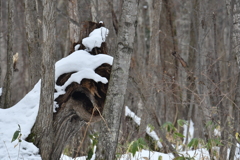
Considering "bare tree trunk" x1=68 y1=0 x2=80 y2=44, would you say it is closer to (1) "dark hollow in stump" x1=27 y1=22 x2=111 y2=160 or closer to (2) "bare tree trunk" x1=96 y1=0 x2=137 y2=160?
(1) "dark hollow in stump" x1=27 y1=22 x2=111 y2=160

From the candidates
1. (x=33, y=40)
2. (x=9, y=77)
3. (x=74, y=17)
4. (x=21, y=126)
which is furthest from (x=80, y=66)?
(x=74, y=17)

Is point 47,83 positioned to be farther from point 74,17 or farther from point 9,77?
point 74,17

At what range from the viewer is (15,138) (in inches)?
144

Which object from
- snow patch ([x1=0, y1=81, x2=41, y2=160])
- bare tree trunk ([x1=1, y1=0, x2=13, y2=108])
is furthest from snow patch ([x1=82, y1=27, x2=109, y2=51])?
bare tree trunk ([x1=1, y1=0, x2=13, y2=108])

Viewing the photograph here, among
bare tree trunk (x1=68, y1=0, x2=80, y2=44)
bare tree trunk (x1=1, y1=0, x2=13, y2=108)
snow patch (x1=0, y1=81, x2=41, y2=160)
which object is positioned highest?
bare tree trunk (x1=68, y1=0, x2=80, y2=44)

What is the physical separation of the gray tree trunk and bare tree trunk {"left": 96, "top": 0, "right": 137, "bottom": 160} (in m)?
0.62

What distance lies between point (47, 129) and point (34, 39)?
94.7 inches

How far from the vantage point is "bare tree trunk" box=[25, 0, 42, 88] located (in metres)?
5.75

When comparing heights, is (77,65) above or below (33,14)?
below

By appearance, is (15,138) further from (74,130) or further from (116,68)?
(116,68)

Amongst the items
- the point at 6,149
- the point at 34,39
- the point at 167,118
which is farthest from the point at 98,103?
the point at 167,118

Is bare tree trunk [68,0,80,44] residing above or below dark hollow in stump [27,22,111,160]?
above

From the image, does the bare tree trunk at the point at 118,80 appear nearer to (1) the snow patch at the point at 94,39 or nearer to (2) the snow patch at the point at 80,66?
(2) the snow patch at the point at 80,66

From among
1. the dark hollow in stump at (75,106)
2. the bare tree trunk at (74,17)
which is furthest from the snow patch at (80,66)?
the bare tree trunk at (74,17)
